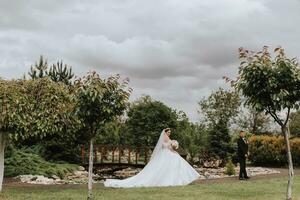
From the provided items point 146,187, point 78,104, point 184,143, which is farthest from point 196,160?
point 78,104

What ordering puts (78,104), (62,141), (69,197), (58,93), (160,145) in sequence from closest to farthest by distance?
1. (78,104)
2. (69,197)
3. (58,93)
4. (160,145)
5. (62,141)

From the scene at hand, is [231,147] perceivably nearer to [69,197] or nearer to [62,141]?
[62,141]

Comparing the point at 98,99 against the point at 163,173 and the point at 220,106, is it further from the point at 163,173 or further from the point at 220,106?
the point at 220,106

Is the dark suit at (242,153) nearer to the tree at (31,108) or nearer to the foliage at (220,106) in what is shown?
the tree at (31,108)

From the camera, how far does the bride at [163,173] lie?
16.8m

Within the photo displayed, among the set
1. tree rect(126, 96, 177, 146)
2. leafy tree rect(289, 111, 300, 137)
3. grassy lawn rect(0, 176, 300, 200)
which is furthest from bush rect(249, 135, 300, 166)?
leafy tree rect(289, 111, 300, 137)

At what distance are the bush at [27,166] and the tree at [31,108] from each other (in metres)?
6.10

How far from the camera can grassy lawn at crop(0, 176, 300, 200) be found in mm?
13117

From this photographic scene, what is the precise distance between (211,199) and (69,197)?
3708 millimetres

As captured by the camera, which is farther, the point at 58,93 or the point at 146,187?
the point at 146,187

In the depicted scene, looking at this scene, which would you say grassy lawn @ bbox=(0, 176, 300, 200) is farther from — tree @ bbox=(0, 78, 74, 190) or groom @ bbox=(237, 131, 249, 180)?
groom @ bbox=(237, 131, 249, 180)

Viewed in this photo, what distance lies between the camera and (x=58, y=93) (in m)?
14.5

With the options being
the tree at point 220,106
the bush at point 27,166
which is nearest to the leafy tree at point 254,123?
the tree at point 220,106

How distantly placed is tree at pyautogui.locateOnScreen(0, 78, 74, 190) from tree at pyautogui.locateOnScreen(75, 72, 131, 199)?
4.41 ft
